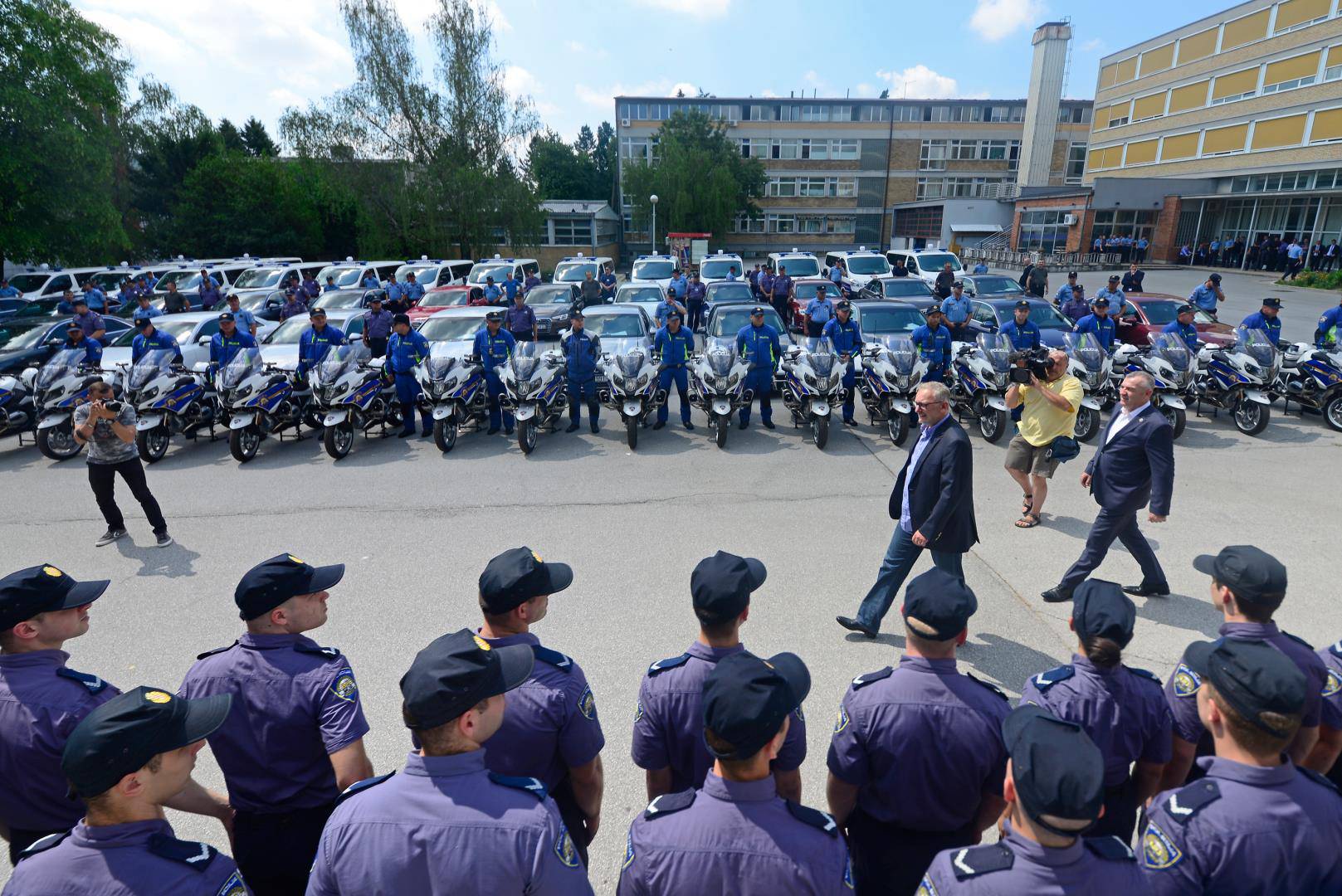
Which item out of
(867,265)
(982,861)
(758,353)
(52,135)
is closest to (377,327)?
(758,353)

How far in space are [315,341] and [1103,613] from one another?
1132cm

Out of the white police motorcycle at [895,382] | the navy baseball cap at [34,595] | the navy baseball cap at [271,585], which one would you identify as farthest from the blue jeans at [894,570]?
the white police motorcycle at [895,382]

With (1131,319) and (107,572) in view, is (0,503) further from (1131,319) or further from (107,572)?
(1131,319)

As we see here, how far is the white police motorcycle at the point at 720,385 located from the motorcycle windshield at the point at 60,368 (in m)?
8.88

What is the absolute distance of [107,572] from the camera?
6.59 metres

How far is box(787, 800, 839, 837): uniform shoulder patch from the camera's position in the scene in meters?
1.92

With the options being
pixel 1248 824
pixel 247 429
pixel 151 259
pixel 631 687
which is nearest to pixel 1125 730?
pixel 1248 824

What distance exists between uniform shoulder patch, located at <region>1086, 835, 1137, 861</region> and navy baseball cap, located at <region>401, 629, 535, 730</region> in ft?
5.12

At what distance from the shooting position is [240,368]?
1014cm

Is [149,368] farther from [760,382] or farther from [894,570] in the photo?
[894,570]

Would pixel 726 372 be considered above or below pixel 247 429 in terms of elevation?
above

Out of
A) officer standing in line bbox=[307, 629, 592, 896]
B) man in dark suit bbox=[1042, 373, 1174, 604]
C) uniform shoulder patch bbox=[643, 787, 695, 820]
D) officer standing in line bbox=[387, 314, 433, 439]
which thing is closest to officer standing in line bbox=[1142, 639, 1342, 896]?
uniform shoulder patch bbox=[643, 787, 695, 820]

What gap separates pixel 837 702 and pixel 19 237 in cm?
2591

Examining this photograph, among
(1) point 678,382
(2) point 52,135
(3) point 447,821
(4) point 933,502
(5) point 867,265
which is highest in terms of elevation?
(2) point 52,135
